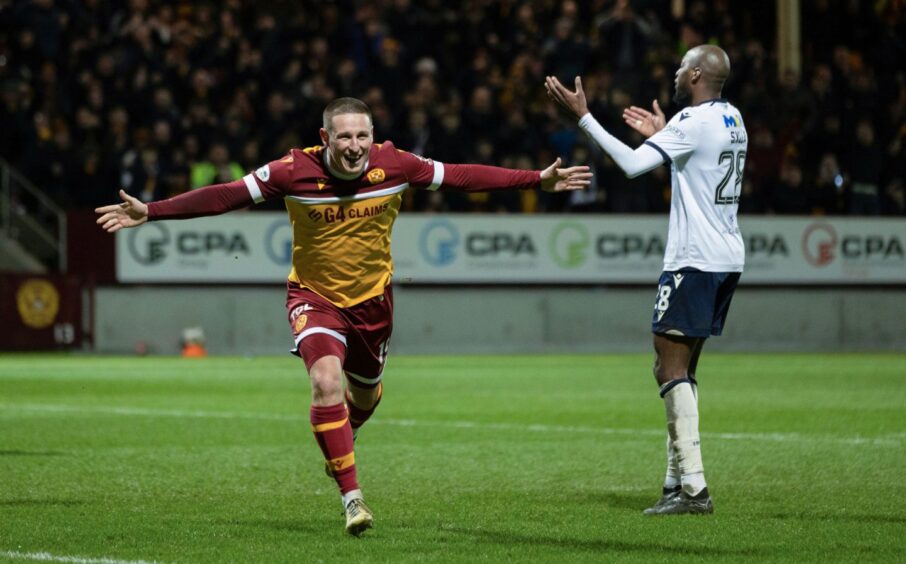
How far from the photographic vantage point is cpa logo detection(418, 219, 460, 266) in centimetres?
2562

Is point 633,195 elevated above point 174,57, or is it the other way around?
point 174,57

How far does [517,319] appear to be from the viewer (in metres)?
26.3

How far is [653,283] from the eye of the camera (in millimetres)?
26609

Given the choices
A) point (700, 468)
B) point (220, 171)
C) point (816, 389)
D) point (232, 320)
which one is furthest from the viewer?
point (232, 320)

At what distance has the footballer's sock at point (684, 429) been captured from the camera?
7.49m

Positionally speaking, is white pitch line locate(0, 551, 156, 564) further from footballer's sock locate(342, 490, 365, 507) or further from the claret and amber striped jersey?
the claret and amber striped jersey

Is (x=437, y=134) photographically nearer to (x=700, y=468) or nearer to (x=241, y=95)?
(x=241, y=95)

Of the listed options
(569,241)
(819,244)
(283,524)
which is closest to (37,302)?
(569,241)

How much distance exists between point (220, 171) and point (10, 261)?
3.90 m

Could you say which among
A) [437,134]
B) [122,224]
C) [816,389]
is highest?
[437,134]

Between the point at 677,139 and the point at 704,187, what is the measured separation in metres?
0.29

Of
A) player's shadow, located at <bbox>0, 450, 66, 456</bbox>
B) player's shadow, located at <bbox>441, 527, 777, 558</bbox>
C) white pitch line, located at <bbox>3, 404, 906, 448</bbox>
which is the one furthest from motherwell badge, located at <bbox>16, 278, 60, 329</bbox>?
player's shadow, located at <bbox>441, 527, 777, 558</bbox>

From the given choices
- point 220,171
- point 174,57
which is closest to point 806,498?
point 220,171

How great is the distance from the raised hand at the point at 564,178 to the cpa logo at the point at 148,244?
711 inches
